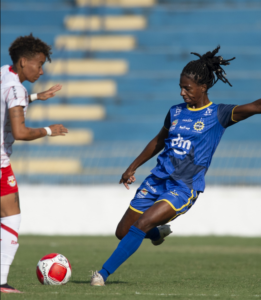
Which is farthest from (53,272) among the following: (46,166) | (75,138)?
(75,138)

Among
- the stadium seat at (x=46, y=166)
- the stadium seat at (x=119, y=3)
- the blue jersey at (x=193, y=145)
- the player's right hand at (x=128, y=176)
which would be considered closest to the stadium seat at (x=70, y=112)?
the stadium seat at (x=46, y=166)

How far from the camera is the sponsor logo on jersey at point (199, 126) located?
5048 mm

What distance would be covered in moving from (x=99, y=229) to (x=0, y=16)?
11451 millimetres

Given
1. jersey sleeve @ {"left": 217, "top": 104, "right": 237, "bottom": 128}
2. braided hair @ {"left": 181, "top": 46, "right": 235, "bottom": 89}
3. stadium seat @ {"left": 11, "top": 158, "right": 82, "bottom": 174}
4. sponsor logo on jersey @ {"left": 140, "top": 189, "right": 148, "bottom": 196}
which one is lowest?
stadium seat @ {"left": 11, "top": 158, "right": 82, "bottom": 174}

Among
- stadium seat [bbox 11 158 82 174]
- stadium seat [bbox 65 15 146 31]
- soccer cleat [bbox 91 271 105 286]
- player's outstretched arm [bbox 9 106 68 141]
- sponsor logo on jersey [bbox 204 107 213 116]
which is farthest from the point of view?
stadium seat [bbox 65 15 146 31]

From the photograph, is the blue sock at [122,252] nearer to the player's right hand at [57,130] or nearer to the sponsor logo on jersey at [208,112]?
the player's right hand at [57,130]

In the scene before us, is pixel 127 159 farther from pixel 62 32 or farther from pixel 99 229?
pixel 62 32

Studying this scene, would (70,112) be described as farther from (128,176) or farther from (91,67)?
(128,176)

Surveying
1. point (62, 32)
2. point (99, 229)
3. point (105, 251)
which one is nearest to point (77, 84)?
Answer: point (62, 32)

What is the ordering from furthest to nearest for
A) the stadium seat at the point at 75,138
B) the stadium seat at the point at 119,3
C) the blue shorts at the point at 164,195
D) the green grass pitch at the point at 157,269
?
the stadium seat at the point at 119,3 → the stadium seat at the point at 75,138 → the blue shorts at the point at 164,195 → the green grass pitch at the point at 157,269

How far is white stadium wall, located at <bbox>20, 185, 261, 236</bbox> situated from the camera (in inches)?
411

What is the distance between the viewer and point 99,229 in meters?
10.6

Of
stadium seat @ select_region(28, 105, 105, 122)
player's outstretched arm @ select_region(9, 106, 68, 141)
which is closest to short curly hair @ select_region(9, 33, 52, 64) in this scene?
player's outstretched arm @ select_region(9, 106, 68, 141)

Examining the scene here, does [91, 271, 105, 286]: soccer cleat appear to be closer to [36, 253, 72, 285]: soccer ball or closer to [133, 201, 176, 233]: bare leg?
[36, 253, 72, 285]: soccer ball
